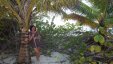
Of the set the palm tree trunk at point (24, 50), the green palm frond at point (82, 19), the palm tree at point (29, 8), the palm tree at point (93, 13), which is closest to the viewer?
the palm tree at point (29, 8)

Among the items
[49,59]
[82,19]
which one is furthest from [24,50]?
[82,19]

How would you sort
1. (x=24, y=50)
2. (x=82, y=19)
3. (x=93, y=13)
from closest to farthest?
(x=24, y=50) < (x=93, y=13) < (x=82, y=19)

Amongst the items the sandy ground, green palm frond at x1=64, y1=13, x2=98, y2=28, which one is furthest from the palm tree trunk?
green palm frond at x1=64, y1=13, x2=98, y2=28

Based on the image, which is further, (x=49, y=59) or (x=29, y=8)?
(x=49, y=59)

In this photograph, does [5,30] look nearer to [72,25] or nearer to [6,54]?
[6,54]

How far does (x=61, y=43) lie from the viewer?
13805 mm

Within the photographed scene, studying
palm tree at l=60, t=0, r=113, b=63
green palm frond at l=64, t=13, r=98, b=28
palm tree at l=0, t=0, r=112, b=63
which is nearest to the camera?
palm tree at l=0, t=0, r=112, b=63

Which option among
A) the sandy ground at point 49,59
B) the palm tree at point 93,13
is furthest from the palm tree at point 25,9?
the palm tree at point 93,13

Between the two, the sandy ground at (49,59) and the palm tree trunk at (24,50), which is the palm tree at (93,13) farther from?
the palm tree trunk at (24,50)

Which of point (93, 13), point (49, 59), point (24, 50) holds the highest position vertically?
point (93, 13)

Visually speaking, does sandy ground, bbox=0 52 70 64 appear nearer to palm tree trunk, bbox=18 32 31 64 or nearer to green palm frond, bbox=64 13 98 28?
palm tree trunk, bbox=18 32 31 64

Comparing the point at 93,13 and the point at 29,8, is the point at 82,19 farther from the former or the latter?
the point at 29,8

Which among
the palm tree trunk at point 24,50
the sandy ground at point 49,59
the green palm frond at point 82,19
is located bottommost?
the sandy ground at point 49,59

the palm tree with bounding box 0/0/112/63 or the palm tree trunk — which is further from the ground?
the palm tree with bounding box 0/0/112/63
